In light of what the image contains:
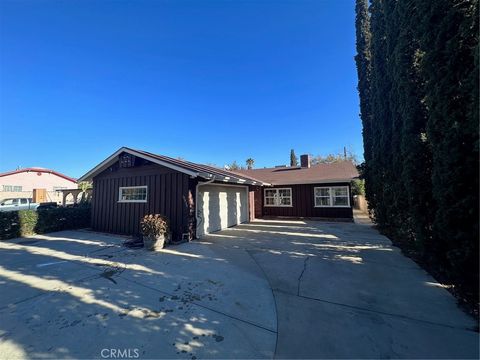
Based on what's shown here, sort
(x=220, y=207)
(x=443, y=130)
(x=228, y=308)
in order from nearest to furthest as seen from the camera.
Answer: (x=228, y=308) < (x=443, y=130) < (x=220, y=207)

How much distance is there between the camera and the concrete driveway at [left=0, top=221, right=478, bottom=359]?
8.24 feet

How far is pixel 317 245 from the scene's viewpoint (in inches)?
295

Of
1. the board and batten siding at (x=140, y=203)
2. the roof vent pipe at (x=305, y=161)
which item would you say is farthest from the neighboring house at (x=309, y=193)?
the board and batten siding at (x=140, y=203)

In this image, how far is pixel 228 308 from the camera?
3.41m

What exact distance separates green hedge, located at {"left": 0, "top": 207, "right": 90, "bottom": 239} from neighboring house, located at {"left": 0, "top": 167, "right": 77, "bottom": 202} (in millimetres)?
19014

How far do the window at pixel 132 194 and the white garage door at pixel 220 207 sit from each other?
8.46ft

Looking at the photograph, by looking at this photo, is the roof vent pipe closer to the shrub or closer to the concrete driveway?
the concrete driveway

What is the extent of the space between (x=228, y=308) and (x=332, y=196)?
12.5 metres

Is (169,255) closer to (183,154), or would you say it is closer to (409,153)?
(409,153)

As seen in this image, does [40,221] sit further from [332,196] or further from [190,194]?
[332,196]

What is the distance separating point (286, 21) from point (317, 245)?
9.10m

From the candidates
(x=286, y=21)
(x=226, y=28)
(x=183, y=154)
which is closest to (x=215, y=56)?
(x=226, y=28)

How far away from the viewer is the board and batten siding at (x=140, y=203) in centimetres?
847

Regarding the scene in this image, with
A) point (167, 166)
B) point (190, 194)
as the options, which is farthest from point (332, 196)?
point (167, 166)
